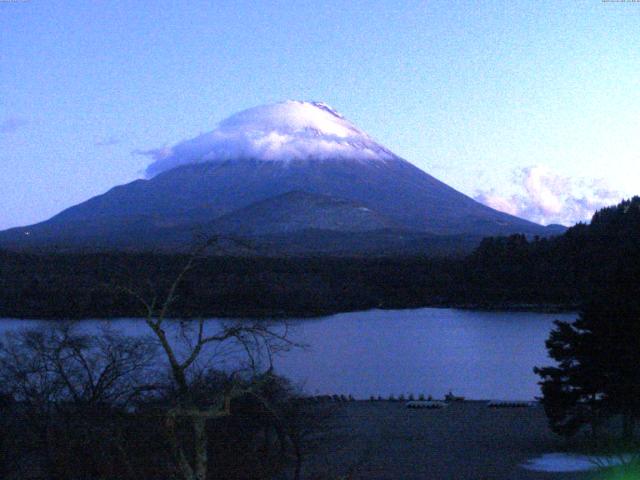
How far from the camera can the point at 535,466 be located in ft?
33.9

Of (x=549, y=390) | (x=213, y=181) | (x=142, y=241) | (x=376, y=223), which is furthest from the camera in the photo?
(x=213, y=181)

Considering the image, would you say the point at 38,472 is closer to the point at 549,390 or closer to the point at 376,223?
the point at 549,390

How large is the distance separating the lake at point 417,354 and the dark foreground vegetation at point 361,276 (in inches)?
123

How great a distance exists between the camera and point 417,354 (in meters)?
25.7

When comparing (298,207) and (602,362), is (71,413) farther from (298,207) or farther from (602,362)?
(298,207)

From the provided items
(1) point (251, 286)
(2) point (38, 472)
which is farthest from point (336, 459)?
(1) point (251, 286)

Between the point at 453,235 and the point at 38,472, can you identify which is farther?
the point at 453,235

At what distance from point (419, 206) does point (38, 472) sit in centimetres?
7827

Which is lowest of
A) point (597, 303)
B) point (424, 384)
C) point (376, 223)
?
point (424, 384)

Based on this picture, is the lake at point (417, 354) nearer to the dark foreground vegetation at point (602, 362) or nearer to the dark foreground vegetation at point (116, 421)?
the dark foreground vegetation at point (602, 362)

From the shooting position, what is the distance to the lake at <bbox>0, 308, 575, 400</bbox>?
20016 millimetres

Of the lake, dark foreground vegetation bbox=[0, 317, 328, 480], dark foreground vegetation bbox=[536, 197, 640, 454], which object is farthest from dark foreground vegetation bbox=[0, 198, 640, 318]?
dark foreground vegetation bbox=[0, 317, 328, 480]

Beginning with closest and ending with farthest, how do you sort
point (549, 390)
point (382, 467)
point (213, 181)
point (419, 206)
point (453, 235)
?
point (382, 467)
point (549, 390)
point (453, 235)
point (419, 206)
point (213, 181)

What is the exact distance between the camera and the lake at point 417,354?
20.0m
